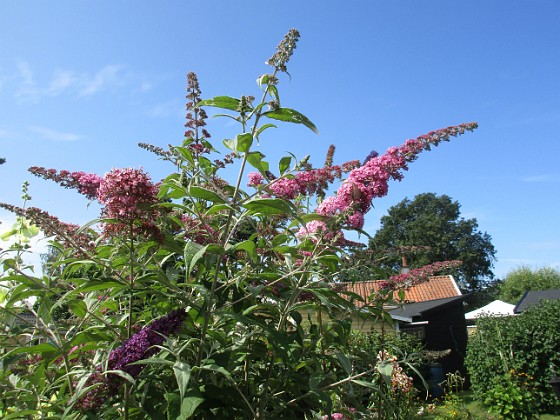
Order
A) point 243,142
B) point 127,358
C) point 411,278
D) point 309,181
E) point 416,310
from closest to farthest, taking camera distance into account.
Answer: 1. point 127,358
2. point 243,142
3. point 309,181
4. point 411,278
5. point 416,310

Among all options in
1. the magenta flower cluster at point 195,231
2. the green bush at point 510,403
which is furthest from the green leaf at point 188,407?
the green bush at point 510,403

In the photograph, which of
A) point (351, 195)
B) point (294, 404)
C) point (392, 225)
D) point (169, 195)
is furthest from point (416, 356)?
point (392, 225)

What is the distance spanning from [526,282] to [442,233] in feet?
40.7

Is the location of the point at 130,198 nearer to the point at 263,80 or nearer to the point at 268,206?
the point at 268,206

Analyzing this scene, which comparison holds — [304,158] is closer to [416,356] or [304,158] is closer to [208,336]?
[208,336]

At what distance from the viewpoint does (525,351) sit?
1196cm

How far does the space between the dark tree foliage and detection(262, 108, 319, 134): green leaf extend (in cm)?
4974

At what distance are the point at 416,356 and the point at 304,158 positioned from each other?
128 centimetres

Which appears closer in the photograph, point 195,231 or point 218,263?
point 218,263

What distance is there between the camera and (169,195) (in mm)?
1982

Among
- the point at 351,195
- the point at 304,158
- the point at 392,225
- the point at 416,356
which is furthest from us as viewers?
the point at 392,225

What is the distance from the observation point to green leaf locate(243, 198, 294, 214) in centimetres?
167

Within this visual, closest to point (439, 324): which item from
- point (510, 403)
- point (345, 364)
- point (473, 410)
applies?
point (473, 410)

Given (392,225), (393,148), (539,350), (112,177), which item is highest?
(392,225)
